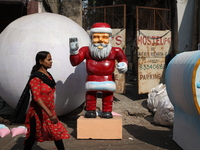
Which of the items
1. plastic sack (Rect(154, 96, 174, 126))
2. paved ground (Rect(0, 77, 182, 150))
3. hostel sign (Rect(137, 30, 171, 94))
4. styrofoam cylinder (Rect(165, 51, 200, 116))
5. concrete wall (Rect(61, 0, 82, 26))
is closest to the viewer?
styrofoam cylinder (Rect(165, 51, 200, 116))

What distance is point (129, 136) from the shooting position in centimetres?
417

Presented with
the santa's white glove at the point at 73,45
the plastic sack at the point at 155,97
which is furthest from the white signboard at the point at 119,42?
the santa's white glove at the point at 73,45

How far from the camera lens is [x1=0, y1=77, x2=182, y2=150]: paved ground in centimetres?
362

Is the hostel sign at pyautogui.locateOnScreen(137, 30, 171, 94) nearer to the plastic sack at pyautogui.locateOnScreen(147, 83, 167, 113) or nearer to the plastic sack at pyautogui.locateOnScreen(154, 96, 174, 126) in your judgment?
the plastic sack at pyautogui.locateOnScreen(147, 83, 167, 113)

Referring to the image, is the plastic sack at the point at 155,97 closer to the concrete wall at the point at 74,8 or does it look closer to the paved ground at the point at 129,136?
the paved ground at the point at 129,136

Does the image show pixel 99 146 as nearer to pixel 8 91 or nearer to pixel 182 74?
pixel 182 74

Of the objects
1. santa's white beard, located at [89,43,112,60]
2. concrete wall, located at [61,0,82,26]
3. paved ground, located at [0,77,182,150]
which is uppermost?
concrete wall, located at [61,0,82,26]

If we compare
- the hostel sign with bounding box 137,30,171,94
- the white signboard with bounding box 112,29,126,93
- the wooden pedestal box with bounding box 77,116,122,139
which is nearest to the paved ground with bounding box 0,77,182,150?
the wooden pedestal box with bounding box 77,116,122,139

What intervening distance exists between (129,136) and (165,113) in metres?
0.99

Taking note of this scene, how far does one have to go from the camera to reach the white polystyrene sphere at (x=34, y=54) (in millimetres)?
4250

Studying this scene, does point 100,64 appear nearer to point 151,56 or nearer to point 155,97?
point 155,97

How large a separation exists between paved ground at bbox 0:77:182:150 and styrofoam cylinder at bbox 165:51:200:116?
0.72 meters

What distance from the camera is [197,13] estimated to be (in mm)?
7832

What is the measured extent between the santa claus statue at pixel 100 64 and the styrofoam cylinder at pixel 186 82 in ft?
2.82
